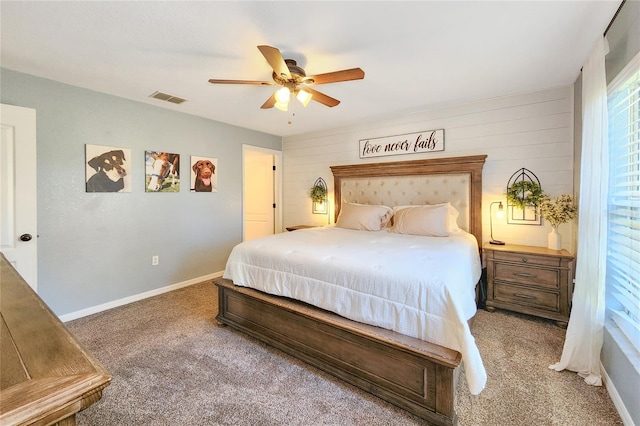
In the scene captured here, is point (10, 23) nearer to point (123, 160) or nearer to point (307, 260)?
point (123, 160)

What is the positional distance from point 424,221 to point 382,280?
5.35ft

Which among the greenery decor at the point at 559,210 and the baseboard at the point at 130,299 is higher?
the greenery decor at the point at 559,210

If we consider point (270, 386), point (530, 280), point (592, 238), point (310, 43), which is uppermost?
point (310, 43)

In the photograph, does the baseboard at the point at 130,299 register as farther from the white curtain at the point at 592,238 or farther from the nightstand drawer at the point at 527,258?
the white curtain at the point at 592,238

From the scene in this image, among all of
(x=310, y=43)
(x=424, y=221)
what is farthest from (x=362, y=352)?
(x=310, y=43)

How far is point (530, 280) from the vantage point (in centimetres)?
280

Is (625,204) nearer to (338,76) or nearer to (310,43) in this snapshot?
(338,76)

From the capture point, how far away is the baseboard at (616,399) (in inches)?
59.4

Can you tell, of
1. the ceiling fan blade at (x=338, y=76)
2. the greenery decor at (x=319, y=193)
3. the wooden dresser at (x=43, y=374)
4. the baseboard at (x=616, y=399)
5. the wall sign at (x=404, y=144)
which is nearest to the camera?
the wooden dresser at (x=43, y=374)

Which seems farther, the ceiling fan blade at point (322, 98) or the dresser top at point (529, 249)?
the dresser top at point (529, 249)

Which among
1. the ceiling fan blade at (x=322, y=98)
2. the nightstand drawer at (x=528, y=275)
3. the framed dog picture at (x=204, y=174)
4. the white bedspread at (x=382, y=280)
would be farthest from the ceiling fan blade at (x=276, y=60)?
the nightstand drawer at (x=528, y=275)

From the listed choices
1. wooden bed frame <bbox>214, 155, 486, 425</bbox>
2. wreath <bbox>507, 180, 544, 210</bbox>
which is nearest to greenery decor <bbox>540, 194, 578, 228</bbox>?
wreath <bbox>507, 180, 544, 210</bbox>

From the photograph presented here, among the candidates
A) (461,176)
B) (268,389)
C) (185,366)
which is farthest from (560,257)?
(185,366)

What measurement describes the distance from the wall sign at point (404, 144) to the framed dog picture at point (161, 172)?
2.73 meters
